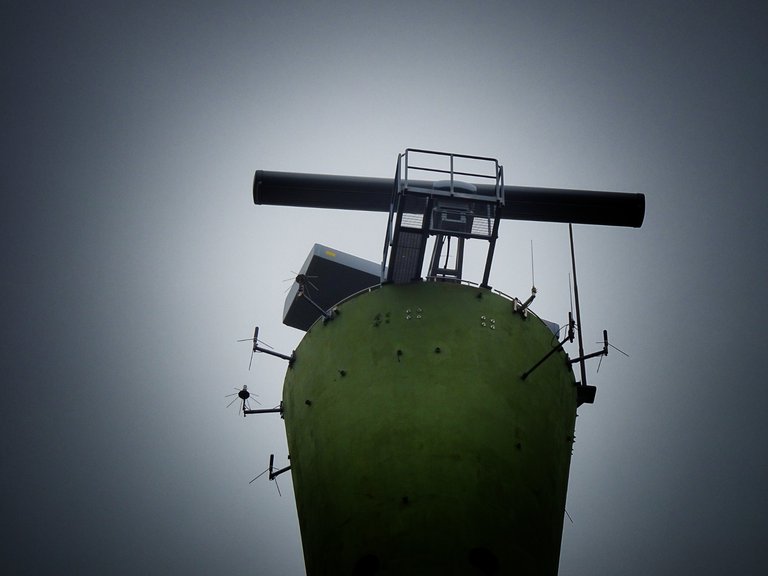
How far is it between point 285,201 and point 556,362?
8.41 meters

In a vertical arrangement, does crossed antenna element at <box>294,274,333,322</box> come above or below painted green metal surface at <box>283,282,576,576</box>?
above

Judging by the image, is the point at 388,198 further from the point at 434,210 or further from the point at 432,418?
the point at 432,418

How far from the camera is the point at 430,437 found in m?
12.1

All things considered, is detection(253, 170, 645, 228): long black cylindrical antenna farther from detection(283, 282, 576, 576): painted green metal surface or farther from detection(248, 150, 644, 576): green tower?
detection(283, 282, 576, 576): painted green metal surface

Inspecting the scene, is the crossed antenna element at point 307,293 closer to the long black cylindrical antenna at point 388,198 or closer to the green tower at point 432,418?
the green tower at point 432,418

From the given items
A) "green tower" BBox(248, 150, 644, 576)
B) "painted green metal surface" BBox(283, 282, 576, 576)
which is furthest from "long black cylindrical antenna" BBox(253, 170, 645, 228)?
"painted green metal surface" BBox(283, 282, 576, 576)

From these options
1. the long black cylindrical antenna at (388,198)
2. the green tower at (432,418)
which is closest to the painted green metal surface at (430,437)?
the green tower at (432,418)

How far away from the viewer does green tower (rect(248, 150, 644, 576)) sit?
11375 mm

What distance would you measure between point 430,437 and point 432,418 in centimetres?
39

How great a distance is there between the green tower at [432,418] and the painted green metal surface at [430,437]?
26 mm

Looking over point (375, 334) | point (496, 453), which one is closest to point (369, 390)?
point (375, 334)

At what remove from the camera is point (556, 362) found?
48.1 ft

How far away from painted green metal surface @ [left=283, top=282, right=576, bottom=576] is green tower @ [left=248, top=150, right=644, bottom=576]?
0.03 metres

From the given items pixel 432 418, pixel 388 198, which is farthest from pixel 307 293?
pixel 432 418
